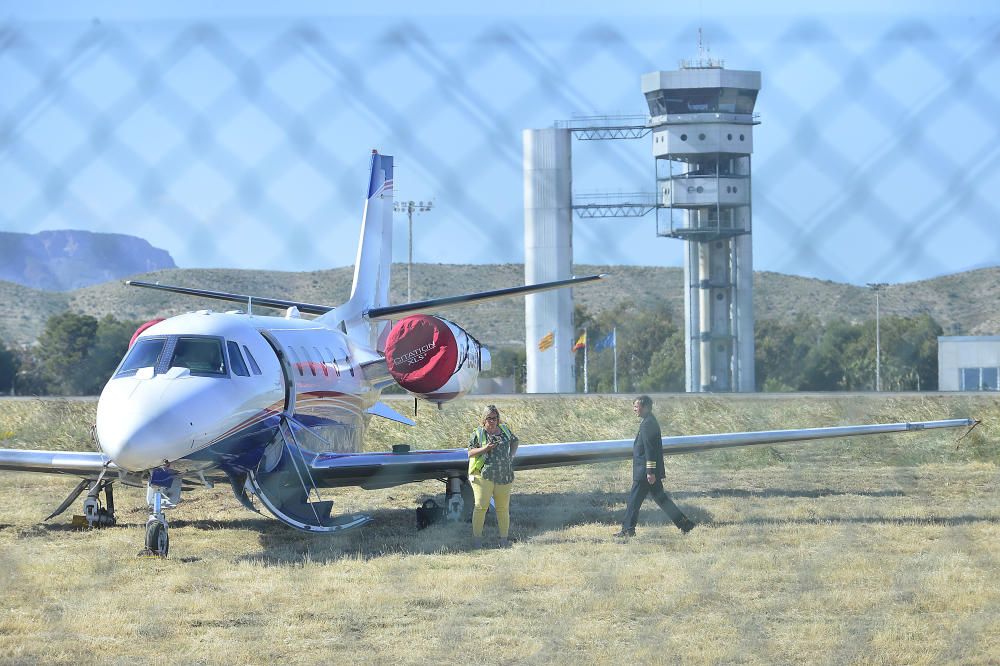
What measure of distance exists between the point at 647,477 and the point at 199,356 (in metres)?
5.35

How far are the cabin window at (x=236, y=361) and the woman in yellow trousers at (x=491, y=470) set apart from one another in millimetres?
2843

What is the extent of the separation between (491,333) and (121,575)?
2886 inches

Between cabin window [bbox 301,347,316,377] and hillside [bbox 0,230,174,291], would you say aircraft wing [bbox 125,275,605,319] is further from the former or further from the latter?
hillside [bbox 0,230,174,291]

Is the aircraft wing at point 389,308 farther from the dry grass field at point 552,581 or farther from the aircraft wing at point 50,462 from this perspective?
the dry grass field at point 552,581

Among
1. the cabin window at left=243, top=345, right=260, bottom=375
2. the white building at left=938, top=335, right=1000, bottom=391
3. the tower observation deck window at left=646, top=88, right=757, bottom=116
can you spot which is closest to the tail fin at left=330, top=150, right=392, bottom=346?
the cabin window at left=243, top=345, right=260, bottom=375

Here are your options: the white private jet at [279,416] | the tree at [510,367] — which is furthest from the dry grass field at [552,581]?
the tree at [510,367]

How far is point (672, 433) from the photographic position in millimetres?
28703

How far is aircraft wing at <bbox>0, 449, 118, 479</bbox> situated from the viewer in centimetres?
1578

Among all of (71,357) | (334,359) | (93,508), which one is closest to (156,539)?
(93,508)

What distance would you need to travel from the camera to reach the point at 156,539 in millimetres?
13016

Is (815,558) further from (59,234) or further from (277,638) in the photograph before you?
(59,234)

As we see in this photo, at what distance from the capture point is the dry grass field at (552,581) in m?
8.20

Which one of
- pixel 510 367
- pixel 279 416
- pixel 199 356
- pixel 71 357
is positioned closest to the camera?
pixel 199 356

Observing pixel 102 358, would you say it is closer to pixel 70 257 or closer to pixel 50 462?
pixel 50 462
